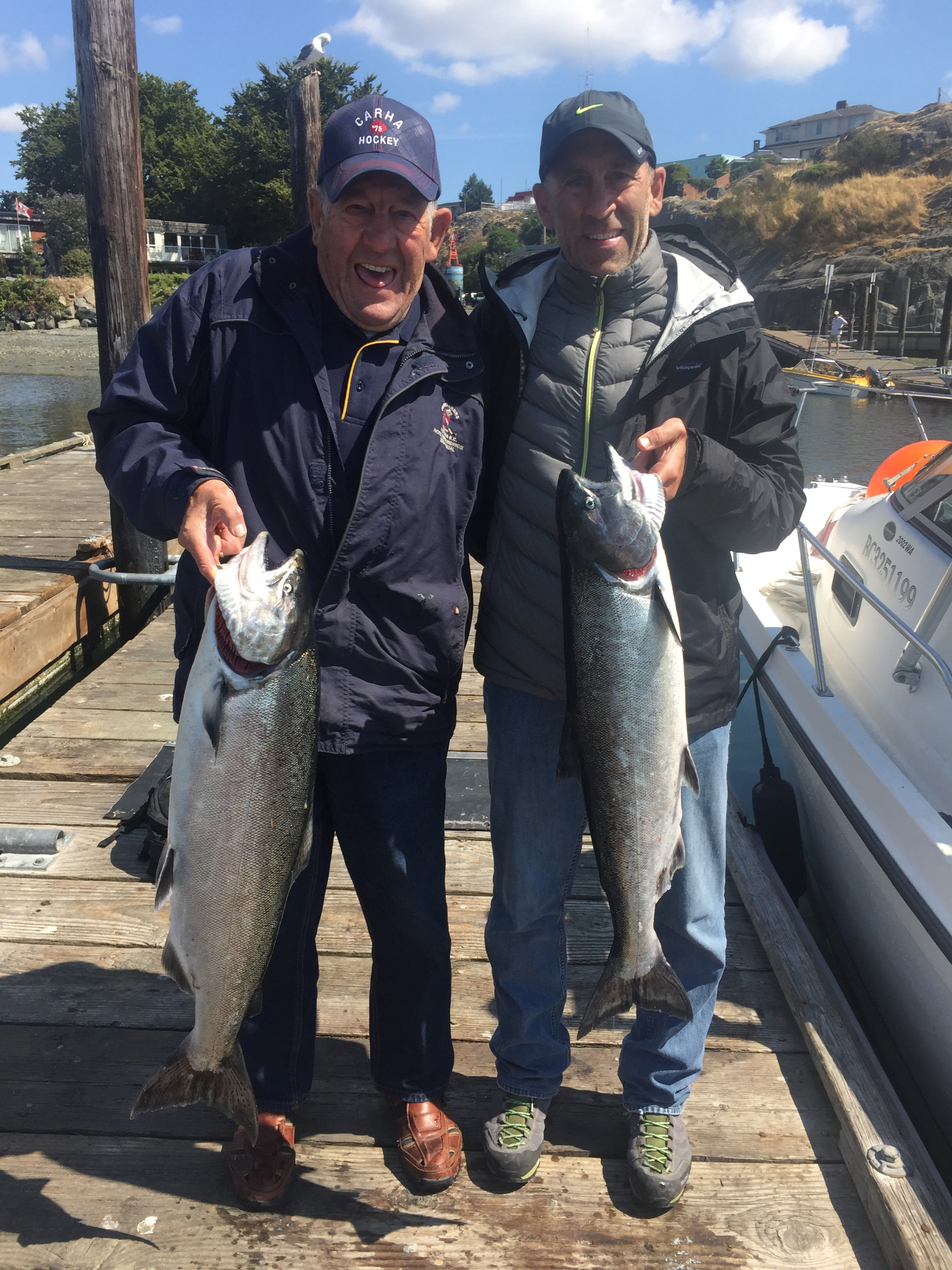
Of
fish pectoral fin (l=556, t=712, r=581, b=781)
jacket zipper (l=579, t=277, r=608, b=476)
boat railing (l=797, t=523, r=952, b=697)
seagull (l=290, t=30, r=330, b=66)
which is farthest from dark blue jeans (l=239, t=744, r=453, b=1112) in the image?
seagull (l=290, t=30, r=330, b=66)

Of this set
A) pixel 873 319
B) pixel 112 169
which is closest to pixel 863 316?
pixel 873 319

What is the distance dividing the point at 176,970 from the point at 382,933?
22.4 inches

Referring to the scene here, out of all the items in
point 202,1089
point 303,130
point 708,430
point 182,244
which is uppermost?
point 182,244

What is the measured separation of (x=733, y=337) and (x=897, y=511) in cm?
291

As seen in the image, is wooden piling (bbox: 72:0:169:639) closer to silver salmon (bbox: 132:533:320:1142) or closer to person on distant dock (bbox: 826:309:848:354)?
silver salmon (bbox: 132:533:320:1142)

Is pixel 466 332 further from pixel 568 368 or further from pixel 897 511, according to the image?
pixel 897 511

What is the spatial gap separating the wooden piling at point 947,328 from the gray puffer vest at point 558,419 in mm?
40555

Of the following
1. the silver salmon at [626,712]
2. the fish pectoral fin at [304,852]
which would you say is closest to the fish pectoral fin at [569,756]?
the silver salmon at [626,712]

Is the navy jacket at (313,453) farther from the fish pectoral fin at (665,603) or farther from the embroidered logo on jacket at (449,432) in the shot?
the fish pectoral fin at (665,603)

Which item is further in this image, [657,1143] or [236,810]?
[657,1143]

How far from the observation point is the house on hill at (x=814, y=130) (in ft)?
402

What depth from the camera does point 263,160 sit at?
2557 inches

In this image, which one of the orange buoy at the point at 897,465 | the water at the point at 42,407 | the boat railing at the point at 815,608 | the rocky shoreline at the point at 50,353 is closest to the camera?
the boat railing at the point at 815,608

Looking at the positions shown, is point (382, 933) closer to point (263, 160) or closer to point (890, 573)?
point (890, 573)
